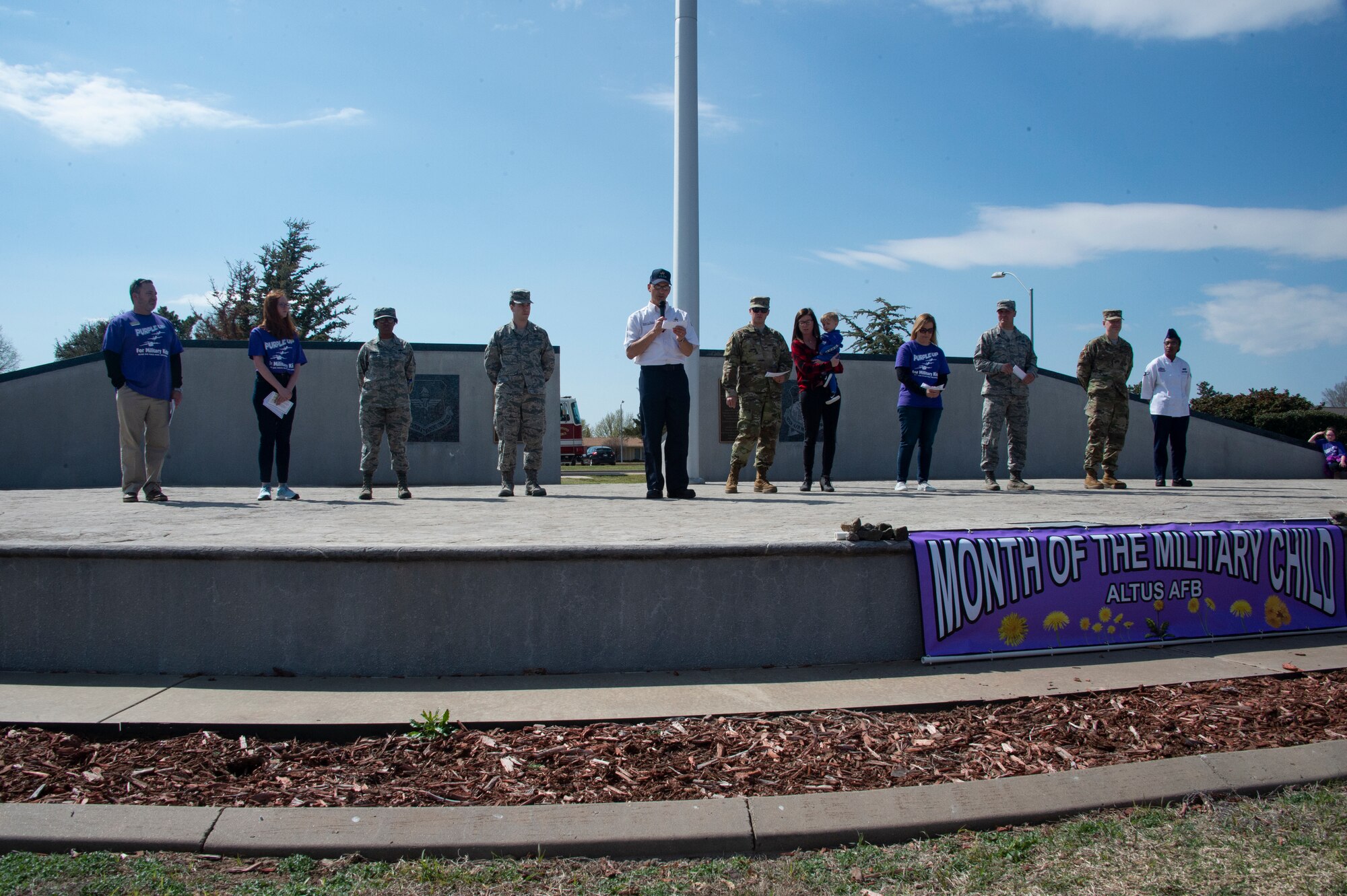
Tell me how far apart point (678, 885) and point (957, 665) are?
2320 millimetres

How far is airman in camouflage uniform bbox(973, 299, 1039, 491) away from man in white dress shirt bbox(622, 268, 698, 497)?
3.51 m

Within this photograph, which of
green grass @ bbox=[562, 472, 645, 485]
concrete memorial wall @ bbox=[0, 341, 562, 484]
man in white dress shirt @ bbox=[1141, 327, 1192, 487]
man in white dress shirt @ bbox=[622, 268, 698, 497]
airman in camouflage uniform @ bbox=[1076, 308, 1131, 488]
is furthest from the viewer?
concrete memorial wall @ bbox=[0, 341, 562, 484]

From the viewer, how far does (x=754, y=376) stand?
8664mm

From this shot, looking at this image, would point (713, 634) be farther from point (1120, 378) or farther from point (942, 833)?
point (1120, 378)

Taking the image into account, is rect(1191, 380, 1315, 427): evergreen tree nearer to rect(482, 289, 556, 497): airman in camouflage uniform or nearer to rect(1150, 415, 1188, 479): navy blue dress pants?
rect(1150, 415, 1188, 479): navy blue dress pants

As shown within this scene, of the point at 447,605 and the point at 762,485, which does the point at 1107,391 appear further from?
the point at 447,605

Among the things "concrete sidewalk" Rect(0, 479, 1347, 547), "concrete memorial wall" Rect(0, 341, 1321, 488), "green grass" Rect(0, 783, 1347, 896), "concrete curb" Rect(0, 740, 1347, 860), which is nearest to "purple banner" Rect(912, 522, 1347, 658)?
"concrete sidewalk" Rect(0, 479, 1347, 547)

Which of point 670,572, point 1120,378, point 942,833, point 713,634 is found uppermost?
point 1120,378

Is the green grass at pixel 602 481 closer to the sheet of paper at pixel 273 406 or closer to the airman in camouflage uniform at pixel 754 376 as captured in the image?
the airman in camouflage uniform at pixel 754 376

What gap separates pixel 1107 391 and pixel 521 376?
22.1ft

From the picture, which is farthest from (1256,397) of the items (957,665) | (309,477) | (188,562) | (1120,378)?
(188,562)

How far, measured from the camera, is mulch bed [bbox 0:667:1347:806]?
10.1 ft

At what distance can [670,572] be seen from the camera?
4.14 meters

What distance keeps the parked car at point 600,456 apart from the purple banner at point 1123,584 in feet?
146
